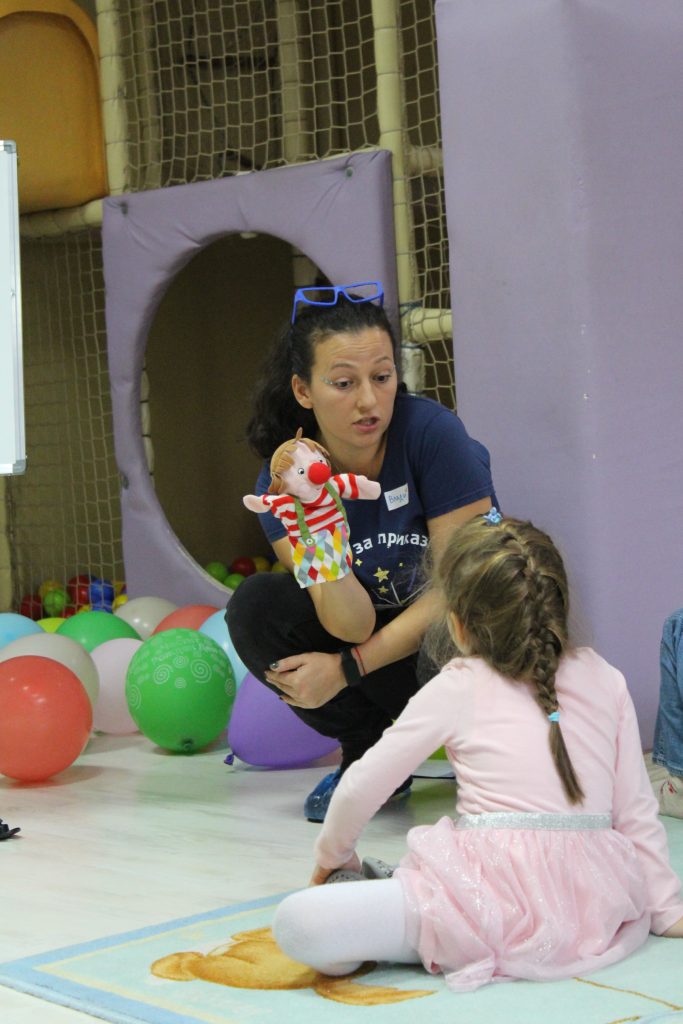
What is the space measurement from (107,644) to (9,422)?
1278 mm

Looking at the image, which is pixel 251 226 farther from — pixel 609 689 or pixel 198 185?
pixel 609 689

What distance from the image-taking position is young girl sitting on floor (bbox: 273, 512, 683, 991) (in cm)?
175

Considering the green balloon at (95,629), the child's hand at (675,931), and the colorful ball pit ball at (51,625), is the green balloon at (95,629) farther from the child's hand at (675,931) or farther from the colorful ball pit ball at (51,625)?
the child's hand at (675,931)

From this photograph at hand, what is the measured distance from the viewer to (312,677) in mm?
2613

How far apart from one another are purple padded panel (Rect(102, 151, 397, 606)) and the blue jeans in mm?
1693

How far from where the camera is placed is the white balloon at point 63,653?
355cm

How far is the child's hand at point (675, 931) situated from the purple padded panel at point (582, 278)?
117 centimetres

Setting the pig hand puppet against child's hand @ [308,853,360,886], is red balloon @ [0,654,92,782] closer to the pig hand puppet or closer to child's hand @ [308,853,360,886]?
the pig hand puppet

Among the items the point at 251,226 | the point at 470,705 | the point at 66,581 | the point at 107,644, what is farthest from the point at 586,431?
the point at 66,581

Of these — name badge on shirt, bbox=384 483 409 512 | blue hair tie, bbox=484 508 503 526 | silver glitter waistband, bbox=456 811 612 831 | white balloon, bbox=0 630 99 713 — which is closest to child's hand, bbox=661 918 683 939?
silver glitter waistband, bbox=456 811 612 831

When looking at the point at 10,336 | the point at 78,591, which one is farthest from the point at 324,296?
the point at 78,591

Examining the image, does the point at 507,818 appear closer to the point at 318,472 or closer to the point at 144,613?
the point at 318,472

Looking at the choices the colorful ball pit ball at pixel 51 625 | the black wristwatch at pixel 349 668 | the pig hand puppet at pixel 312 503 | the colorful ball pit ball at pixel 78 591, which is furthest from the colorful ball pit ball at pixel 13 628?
the pig hand puppet at pixel 312 503

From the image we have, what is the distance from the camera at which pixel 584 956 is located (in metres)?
1.79
